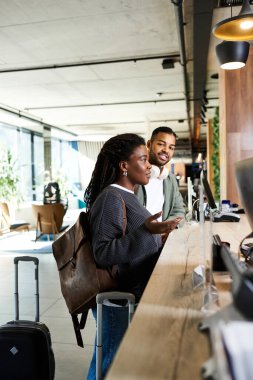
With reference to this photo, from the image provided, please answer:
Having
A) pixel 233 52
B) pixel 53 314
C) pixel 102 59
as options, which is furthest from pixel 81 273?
pixel 102 59

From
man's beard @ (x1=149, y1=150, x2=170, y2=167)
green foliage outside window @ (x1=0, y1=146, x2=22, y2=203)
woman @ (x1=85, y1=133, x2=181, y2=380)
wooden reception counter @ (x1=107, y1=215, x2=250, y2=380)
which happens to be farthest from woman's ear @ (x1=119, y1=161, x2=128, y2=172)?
green foliage outside window @ (x1=0, y1=146, x2=22, y2=203)

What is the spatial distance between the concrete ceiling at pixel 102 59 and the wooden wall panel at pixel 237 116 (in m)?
0.59

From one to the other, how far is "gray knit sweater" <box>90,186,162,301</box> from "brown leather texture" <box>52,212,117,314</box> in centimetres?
4

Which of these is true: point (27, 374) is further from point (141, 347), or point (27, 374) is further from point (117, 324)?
point (141, 347)

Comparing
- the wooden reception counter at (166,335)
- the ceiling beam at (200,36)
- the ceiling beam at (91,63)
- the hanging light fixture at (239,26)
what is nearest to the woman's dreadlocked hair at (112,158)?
the wooden reception counter at (166,335)

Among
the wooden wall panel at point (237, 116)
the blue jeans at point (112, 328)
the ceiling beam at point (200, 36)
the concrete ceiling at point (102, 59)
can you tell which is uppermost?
the concrete ceiling at point (102, 59)

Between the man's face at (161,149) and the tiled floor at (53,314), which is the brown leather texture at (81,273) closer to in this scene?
the tiled floor at (53,314)

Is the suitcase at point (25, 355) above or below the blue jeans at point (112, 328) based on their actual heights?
below

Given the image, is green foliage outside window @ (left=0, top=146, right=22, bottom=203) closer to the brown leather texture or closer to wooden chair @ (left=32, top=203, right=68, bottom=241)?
wooden chair @ (left=32, top=203, right=68, bottom=241)

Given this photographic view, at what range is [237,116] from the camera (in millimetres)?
5363

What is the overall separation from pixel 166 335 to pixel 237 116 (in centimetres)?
506

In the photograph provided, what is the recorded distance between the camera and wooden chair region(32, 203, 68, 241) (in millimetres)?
7121

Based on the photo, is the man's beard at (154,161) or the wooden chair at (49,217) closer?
the man's beard at (154,161)

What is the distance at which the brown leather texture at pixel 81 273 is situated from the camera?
55.5 inches
